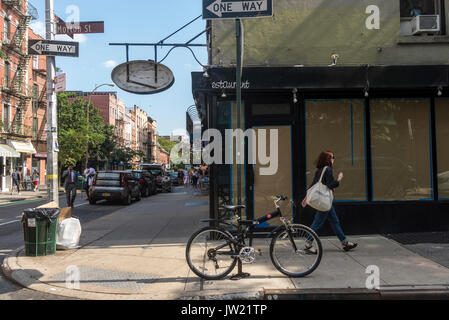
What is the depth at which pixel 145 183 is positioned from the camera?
946 inches

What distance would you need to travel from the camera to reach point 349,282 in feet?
16.9

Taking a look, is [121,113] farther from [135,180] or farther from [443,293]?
[443,293]

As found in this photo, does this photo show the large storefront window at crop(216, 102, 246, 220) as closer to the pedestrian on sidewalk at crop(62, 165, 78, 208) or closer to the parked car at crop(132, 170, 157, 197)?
the pedestrian on sidewalk at crop(62, 165, 78, 208)

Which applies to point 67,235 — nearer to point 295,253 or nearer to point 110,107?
point 295,253

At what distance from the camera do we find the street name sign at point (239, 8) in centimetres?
504

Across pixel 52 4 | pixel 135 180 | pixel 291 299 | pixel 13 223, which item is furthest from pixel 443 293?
pixel 135 180

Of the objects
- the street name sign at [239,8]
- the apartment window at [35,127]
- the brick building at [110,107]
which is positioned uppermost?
the brick building at [110,107]

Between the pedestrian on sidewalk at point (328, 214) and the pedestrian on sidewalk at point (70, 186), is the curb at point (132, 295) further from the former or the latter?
the pedestrian on sidewalk at point (70, 186)

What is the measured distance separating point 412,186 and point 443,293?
4.17 m

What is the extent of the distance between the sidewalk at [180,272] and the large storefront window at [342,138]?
122 centimetres

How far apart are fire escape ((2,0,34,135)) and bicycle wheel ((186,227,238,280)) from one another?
31.5 metres

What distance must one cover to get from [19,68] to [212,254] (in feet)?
113

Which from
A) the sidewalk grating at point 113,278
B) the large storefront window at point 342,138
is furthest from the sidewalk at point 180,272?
the large storefront window at point 342,138

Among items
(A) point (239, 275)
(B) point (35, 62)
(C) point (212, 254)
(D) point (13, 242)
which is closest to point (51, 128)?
(D) point (13, 242)
